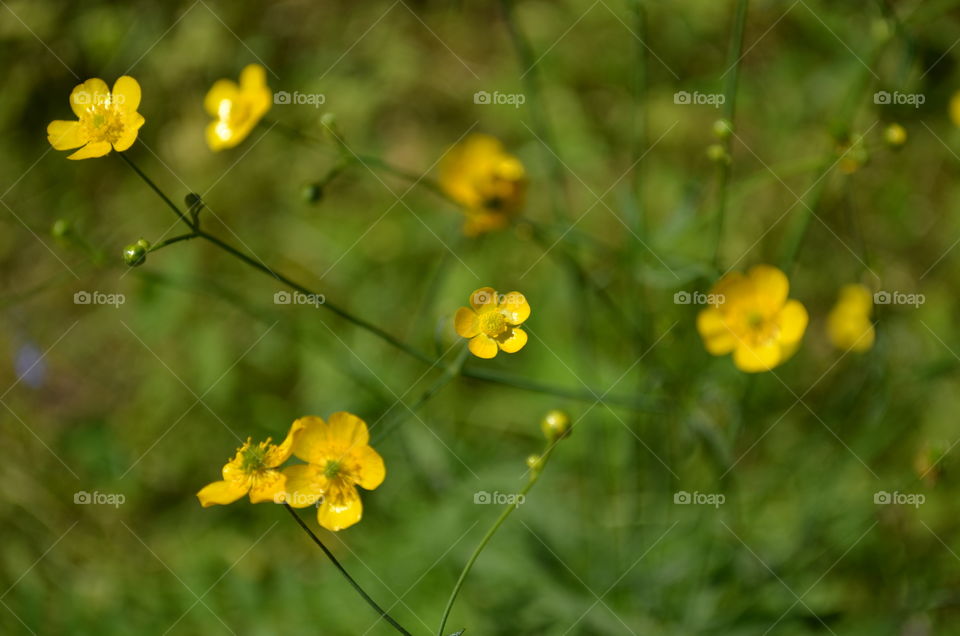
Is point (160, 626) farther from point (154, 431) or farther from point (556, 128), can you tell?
point (556, 128)

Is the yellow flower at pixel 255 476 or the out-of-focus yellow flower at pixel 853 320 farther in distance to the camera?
the out-of-focus yellow flower at pixel 853 320

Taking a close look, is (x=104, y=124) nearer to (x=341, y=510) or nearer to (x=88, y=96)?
(x=88, y=96)

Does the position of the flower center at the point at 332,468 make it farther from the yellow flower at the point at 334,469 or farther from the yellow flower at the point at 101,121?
the yellow flower at the point at 101,121

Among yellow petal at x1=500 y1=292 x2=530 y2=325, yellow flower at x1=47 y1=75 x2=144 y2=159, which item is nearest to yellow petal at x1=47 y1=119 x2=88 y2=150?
yellow flower at x1=47 y1=75 x2=144 y2=159

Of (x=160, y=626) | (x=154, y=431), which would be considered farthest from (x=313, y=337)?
(x=160, y=626)

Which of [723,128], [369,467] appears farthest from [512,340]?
[723,128]

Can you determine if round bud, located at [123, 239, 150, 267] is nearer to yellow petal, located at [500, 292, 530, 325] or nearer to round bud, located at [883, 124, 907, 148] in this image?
yellow petal, located at [500, 292, 530, 325]

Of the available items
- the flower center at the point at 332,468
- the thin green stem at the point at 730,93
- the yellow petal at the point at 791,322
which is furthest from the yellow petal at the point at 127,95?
the yellow petal at the point at 791,322
